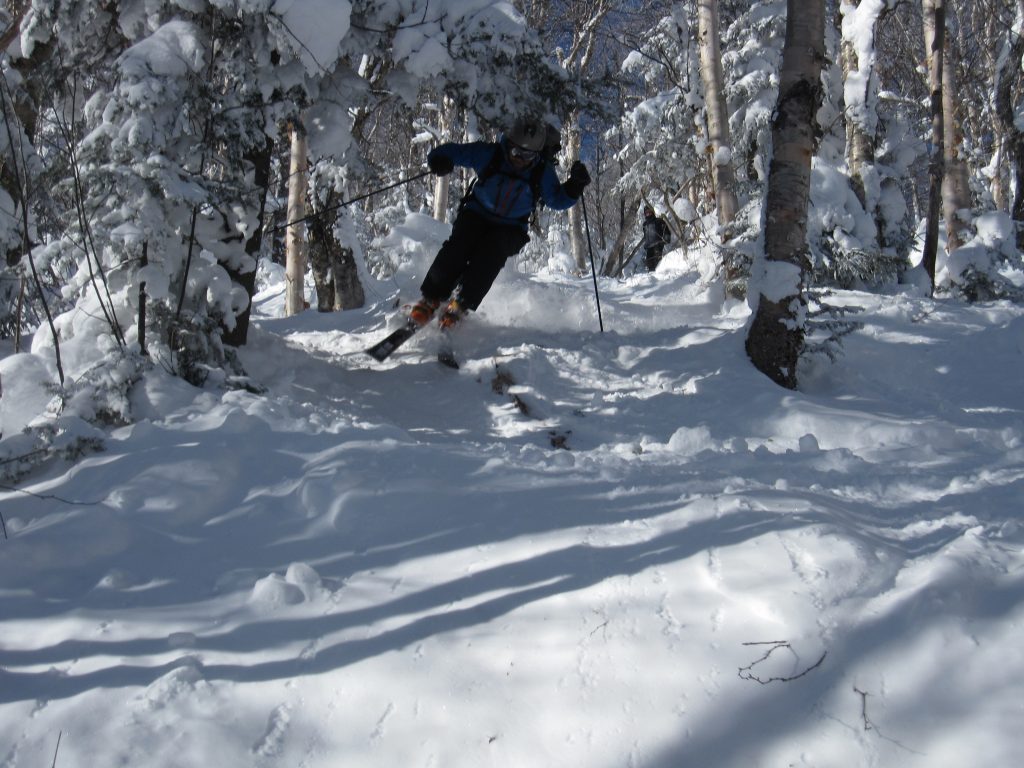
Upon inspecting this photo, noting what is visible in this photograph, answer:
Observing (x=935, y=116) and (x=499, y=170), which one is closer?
(x=499, y=170)

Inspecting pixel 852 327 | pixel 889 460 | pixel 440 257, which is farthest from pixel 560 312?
pixel 889 460

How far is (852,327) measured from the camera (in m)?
5.51

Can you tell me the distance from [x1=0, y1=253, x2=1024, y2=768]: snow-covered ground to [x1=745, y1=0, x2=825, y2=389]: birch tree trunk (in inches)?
42.7

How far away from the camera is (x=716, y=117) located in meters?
8.89

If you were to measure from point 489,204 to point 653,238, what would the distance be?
1062 centimetres

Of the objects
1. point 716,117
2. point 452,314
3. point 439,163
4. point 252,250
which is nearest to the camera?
point 252,250

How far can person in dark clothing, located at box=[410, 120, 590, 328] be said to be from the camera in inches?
221

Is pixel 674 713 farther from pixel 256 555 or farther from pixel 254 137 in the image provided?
pixel 254 137

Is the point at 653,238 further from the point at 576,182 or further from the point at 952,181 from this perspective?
the point at 576,182

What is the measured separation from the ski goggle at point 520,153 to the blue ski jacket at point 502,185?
54 millimetres

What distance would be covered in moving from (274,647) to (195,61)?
12.2 feet

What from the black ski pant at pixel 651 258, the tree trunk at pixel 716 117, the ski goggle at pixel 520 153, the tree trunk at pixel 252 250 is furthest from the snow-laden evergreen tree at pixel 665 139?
the tree trunk at pixel 252 250

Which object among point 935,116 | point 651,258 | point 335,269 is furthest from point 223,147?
point 651,258

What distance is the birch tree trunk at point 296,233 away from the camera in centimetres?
1034
